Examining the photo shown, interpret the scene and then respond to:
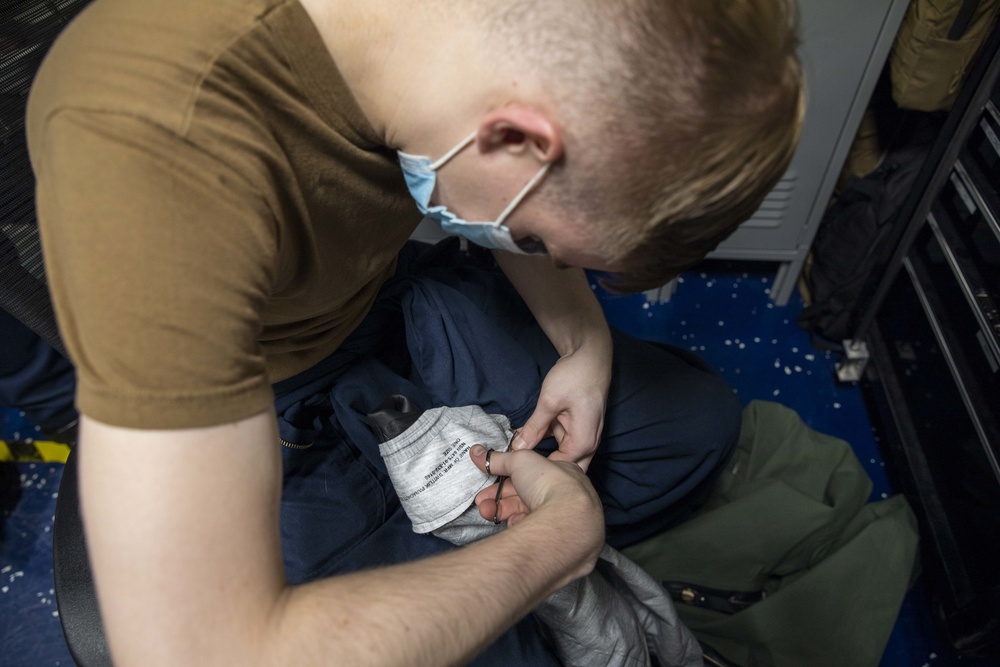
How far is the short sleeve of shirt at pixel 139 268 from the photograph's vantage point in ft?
1.55

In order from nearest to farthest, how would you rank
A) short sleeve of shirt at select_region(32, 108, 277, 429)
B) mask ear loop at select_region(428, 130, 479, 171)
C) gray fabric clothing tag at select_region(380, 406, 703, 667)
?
short sleeve of shirt at select_region(32, 108, 277, 429)
mask ear loop at select_region(428, 130, 479, 171)
gray fabric clothing tag at select_region(380, 406, 703, 667)

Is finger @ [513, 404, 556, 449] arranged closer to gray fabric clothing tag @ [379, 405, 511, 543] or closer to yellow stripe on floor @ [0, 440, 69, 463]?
gray fabric clothing tag @ [379, 405, 511, 543]

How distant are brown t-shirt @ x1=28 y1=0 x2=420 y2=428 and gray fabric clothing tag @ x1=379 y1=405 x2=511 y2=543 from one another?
311 millimetres

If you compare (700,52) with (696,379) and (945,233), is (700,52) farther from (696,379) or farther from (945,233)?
(945,233)

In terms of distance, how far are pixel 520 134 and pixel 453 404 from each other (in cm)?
46

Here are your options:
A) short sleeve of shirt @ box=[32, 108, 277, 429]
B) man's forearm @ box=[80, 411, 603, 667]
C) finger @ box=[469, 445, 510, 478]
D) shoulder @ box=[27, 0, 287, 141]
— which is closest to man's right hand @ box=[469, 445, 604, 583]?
finger @ box=[469, 445, 510, 478]

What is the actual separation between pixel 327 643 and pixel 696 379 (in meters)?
0.69

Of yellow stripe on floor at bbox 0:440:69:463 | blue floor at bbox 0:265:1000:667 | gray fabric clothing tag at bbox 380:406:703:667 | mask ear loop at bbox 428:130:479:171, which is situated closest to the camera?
mask ear loop at bbox 428:130:479:171

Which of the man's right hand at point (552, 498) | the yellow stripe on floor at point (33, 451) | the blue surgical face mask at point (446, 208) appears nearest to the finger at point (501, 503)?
the man's right hand at point (552, 498)

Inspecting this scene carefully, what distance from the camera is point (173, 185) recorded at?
488 millimetres

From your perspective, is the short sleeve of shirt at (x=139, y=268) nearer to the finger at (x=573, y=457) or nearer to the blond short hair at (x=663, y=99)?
the blond short hair at (x=663, y=99)

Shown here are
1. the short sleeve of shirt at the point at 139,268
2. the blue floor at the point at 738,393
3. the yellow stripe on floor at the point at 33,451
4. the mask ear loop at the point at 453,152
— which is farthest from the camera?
the yellow stripe on floor at the point at 33,451

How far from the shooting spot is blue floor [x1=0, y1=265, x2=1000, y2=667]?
4.24 ft

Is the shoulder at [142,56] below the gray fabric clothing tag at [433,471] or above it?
above
